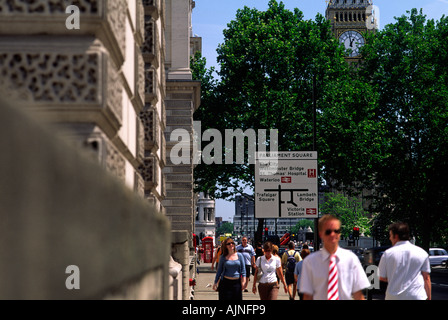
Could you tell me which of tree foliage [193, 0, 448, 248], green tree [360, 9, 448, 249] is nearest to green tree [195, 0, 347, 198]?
tree foliage [193, 0, 448, 248]

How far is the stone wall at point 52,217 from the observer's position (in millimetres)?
1534

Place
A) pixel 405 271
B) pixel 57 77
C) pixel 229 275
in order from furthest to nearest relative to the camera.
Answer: pixel 229 275 < pixel 405 271 < pixel 57 77

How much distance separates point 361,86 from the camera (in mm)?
44406

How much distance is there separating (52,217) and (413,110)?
4798 cm

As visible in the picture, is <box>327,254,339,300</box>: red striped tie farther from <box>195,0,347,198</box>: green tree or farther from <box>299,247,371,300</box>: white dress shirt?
<box>195,0,347,198</box>: green tree

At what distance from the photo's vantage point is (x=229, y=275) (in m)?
12.4

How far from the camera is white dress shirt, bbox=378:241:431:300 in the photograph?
7.38 meters

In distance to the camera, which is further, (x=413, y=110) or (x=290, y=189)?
(x=413, y=110)

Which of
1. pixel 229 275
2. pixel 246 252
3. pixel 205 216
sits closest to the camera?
pixel 229 275

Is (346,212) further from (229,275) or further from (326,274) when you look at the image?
(326,274)

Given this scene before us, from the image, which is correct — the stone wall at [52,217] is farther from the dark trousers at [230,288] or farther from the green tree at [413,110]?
the green tree at [413,110]

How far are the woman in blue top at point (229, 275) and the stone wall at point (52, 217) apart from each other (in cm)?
952

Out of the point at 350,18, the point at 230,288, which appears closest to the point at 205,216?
the point at 350,18
